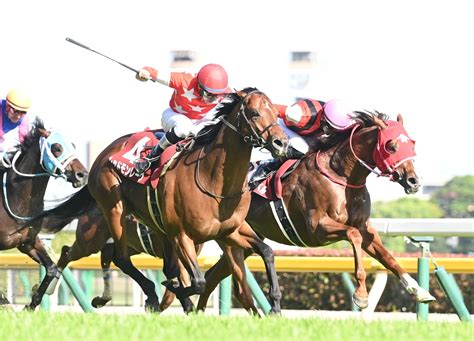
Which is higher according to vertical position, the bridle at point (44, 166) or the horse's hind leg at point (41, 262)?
the bridle at point (44, 166)

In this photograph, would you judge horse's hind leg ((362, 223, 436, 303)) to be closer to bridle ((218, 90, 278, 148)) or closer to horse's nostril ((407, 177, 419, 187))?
horse's nostril ((407, 177, 419, 187))

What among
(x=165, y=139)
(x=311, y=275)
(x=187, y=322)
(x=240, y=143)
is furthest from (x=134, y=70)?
(x=311, y=275)

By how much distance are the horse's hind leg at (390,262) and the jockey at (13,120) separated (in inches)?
109

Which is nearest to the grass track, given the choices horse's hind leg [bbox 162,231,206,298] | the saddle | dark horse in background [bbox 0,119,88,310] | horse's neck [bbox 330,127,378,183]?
horse's hind leg [bbox 162,231,206,298]

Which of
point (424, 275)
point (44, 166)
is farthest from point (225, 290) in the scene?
point (44, 166)

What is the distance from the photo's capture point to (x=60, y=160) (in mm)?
8812

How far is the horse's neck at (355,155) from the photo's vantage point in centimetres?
A: 793

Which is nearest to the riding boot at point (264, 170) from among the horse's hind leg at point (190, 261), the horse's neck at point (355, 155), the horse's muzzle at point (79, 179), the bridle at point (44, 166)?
the horse's neck at point (355, 155)

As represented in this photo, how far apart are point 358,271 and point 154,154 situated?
1.48m

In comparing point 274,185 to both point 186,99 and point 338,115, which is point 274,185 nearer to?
point 338,115

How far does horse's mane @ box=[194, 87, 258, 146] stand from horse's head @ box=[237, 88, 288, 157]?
137 mm

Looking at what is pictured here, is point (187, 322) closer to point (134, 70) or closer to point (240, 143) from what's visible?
point (240, 143)

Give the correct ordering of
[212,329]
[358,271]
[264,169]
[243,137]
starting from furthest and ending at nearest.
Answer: [264,169], [358,271], [243,137], [212,329]

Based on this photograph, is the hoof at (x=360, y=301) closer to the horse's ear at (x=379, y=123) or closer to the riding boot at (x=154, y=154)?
the horse's ear at (x=379, y=123)
